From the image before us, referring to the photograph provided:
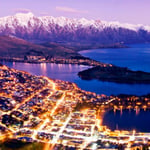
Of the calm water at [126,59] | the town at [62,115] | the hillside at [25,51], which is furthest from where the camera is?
the hillside at [25,51]

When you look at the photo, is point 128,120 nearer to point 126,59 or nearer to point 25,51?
point 126,59

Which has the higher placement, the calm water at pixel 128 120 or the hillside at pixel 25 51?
the hillside at pixel 25 51

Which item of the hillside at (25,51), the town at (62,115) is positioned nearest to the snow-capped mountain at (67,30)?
the hillside at (25,51)

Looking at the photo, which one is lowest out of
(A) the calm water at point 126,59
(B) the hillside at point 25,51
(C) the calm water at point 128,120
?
(C) the calm water at point 128,120

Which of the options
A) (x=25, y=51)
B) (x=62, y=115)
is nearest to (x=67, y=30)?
(x=25, y=51)

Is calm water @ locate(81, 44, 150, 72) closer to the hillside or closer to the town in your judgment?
the hillside


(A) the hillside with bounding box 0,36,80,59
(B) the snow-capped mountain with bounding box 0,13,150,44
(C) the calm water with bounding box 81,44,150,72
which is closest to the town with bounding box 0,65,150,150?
(C) the calm water with bounding box 81,44,150,72

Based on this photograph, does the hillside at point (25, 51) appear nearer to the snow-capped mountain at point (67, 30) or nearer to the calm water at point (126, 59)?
the calm water at point (126, 59)
